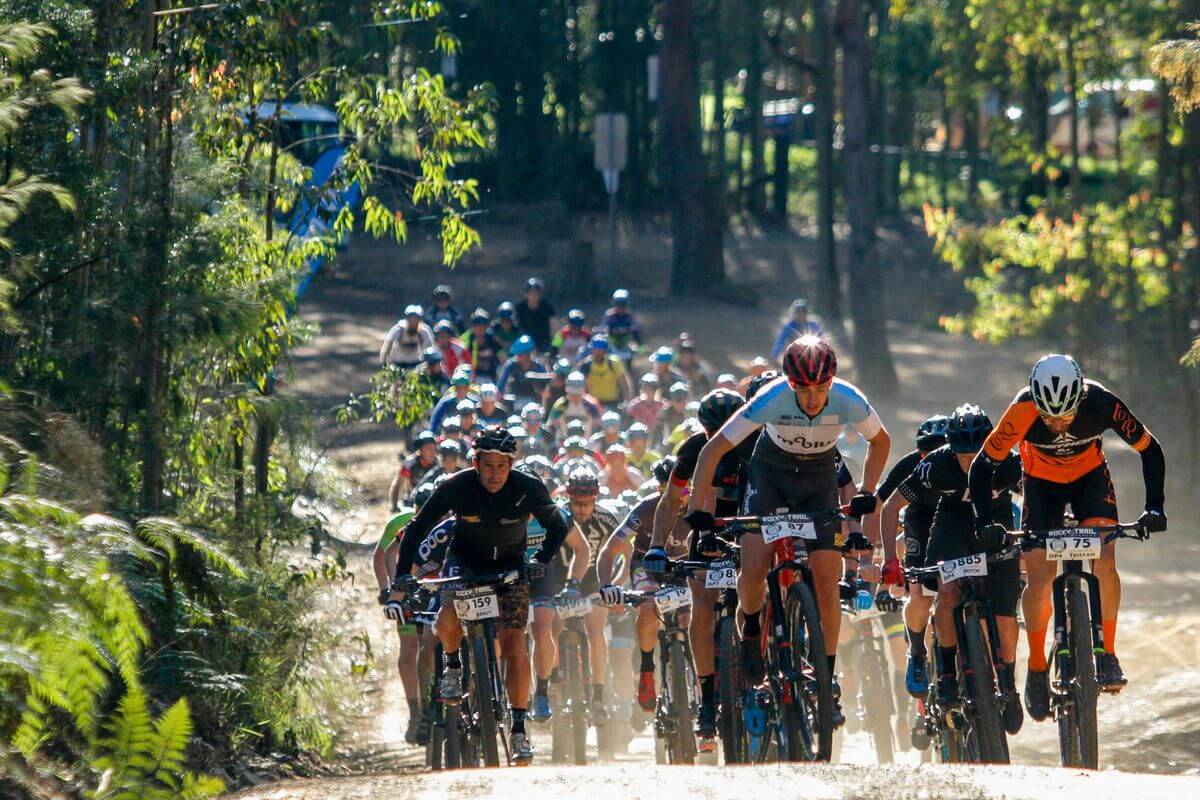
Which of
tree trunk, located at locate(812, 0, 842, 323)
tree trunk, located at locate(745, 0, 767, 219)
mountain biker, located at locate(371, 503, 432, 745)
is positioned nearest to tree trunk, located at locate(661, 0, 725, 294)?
tree trunk, located at locate(812, 0, 842, 323)

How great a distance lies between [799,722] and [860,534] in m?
1.02

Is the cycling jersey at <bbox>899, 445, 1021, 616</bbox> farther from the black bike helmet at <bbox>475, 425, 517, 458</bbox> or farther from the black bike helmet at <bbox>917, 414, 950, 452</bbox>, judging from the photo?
the black bike helmet at <bbox>475, 425, 517, 458</bbox>

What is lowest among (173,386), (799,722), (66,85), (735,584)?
(799,722)

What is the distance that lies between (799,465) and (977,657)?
1.42 m

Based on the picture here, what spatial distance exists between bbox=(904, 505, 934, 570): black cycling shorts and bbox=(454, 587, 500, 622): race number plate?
2527 millimetres

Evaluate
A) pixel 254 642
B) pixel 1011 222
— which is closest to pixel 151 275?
pixel 254 642

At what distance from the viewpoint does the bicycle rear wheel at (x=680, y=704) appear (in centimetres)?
1005

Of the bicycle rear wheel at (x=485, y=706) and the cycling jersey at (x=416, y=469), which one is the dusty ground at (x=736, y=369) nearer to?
the cycling jersey at (x=416, y=469)

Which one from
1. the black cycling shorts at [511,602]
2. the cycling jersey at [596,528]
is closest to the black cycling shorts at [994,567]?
the black cycling shorts at [511,602]

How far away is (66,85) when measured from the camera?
10.1m

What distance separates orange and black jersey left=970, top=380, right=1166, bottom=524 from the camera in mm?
8781

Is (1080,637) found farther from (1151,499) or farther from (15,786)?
(15,786)

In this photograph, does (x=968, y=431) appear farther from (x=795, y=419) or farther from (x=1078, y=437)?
(x=795, y=419)

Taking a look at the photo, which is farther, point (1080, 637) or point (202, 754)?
point (202, 754)
